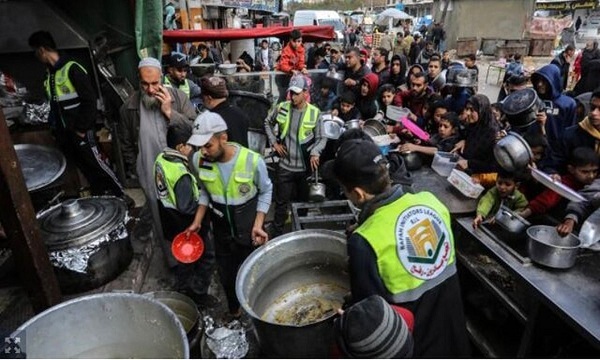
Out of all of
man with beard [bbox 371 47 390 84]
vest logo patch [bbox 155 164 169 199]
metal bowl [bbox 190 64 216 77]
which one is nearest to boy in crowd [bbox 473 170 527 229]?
vest logo patch [bbox 155 164 169 199]

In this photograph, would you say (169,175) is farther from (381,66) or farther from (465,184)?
(381,66)

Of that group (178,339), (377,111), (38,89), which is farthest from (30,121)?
(377,111)

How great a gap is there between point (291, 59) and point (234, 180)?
4845mm

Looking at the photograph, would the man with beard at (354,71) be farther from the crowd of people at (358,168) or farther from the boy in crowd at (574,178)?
the boy in crowd at (574,178)

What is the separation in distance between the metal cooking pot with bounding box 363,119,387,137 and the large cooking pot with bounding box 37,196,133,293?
310cm

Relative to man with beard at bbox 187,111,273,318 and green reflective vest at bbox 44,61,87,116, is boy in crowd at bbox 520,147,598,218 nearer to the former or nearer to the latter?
man with beard at bbox 187,111,273,318

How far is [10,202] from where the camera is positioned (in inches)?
93.5

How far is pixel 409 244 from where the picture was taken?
1710 millimetres

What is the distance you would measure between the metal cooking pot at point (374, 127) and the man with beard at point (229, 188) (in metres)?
2.33

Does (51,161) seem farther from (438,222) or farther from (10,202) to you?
(438,222)

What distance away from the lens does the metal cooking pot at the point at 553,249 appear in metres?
2.50

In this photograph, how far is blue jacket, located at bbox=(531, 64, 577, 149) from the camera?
4026 millimetres

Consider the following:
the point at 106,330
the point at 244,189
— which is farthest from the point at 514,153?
the point at 106,330

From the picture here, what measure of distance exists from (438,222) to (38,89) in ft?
20.1
